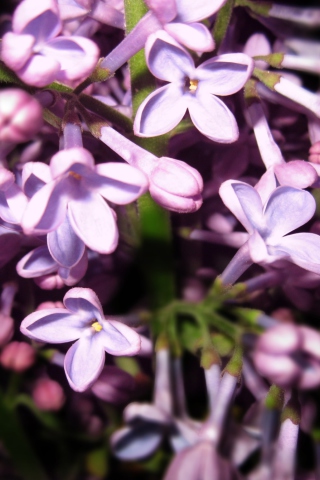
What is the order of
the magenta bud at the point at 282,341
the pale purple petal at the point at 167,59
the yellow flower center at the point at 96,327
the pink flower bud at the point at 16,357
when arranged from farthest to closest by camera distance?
the pink flower bud at the point at 16,357, the yellow flower center at the point at 96,327, the pale purple petal at the point at 167,59, the magenta bud at the point at 282,341

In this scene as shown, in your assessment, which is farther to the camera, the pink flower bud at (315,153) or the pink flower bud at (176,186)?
the pink flower bud at (315,153)

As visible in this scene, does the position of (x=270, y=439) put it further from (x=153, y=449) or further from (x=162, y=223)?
(x=162, y=223)

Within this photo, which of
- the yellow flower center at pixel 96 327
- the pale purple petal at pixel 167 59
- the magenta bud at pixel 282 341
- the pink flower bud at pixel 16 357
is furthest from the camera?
the pink flower bud at pixel 16 357

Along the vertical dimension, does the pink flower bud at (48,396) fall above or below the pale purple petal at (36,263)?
below

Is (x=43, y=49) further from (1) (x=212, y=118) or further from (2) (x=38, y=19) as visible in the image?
(1) (x=212, y=118)

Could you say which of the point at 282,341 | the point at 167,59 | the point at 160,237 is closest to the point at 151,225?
the point at 160,237

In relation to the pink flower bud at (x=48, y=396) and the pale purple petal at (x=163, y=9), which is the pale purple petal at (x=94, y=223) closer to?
the pale purple petal at (x=163, y=9)

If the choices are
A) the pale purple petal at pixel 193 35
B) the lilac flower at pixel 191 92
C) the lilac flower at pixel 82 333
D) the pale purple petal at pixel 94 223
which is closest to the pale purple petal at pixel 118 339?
the lilac flower at pixel 82 333

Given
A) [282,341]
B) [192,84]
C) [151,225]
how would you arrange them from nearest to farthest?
[282,341] → [192,84] → [151,225]
